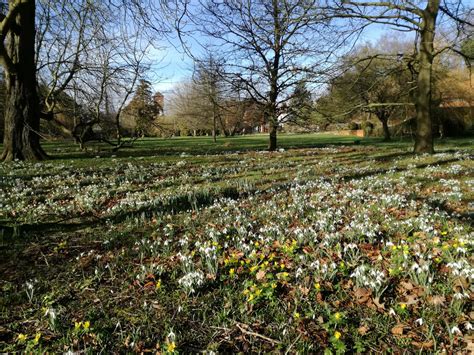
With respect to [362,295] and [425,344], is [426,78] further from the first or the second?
[425,344]

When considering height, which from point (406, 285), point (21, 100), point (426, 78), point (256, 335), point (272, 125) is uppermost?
point (426, 78)

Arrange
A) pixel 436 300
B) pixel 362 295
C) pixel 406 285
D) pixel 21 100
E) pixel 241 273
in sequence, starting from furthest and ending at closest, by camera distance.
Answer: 1. pixel 21 100
2. pixel 241 273
3. pixel 406 285
4. pixel 362 295
5. pixel 436 300

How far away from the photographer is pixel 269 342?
7.80 feet

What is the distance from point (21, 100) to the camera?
12.6 meters

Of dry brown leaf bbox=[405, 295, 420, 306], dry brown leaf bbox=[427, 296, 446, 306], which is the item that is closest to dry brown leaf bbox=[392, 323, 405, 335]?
dry brown leaf bbox=[405, 295, 420, 306]

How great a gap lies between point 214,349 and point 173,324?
46 cm

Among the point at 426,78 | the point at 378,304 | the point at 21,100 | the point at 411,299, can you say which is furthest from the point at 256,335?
the point at 426,78

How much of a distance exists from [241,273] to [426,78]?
14.1 metres

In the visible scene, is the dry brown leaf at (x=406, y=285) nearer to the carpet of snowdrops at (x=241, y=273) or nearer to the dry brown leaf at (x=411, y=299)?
the carpet of snowdrops at (x=241, y=273)

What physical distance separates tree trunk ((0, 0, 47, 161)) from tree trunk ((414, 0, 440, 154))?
16.0 meters

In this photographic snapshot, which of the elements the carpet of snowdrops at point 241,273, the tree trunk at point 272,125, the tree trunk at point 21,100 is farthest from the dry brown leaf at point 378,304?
the tree trunk at point 272,125

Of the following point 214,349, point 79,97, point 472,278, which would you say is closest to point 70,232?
point 214,349

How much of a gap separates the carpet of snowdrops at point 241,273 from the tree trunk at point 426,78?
8.28m

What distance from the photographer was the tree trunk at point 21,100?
40.8ft
